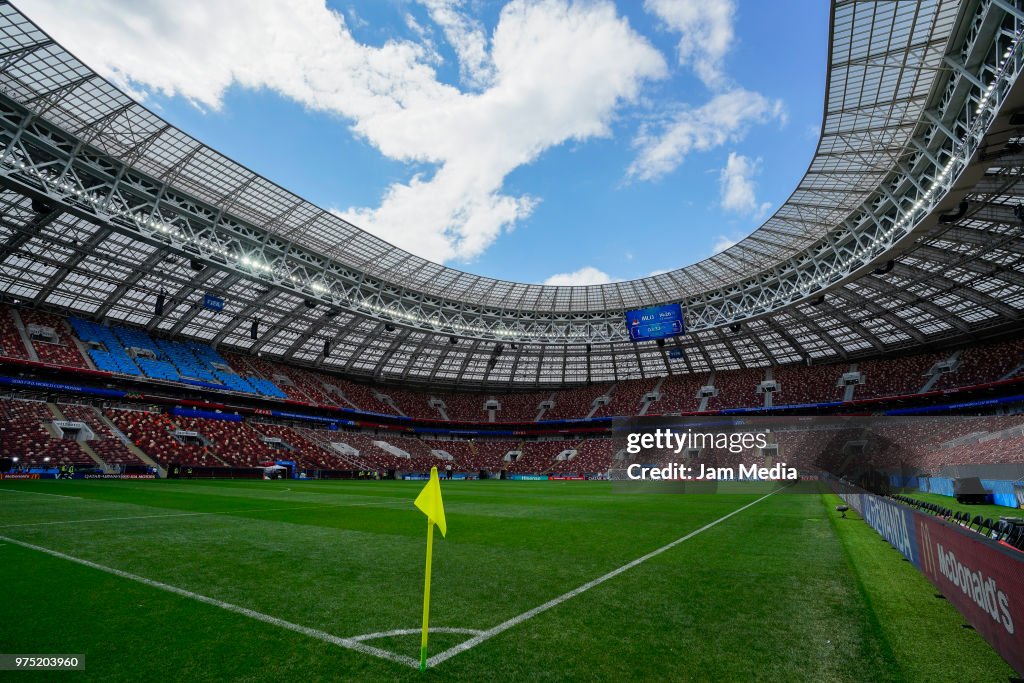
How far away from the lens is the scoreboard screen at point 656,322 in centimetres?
4028

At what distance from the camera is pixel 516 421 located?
70.3 m

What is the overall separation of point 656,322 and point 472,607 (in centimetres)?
3784

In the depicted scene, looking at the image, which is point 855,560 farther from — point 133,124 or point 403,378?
point 403,378

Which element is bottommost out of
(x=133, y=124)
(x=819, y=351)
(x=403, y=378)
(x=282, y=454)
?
(x=282, y=454)

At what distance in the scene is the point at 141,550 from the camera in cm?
791

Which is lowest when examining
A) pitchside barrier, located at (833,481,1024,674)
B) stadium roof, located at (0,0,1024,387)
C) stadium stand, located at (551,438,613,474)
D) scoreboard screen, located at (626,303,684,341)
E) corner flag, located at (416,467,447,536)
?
stadium stand, located at (551,438,613,474)

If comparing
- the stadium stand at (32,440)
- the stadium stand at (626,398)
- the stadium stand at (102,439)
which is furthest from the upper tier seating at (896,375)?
the stadium stand at (32,440)

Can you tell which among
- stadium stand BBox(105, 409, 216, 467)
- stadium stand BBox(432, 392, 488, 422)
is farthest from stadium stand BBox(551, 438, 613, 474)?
stadium stand BBox(105, 409, 216, 467)

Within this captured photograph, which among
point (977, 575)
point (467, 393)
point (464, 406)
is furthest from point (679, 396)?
point (977, 575)

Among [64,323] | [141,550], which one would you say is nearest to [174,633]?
[141,550]

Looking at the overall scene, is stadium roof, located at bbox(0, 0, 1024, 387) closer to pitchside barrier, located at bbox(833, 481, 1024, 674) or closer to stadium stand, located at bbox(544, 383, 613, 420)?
stadium stand, located at bbox(544, 383, 613, 420)

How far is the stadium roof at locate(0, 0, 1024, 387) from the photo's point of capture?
20516 mm

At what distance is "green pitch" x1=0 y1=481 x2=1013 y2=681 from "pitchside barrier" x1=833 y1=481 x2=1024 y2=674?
8.0 inches

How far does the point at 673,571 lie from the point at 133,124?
33202mm
